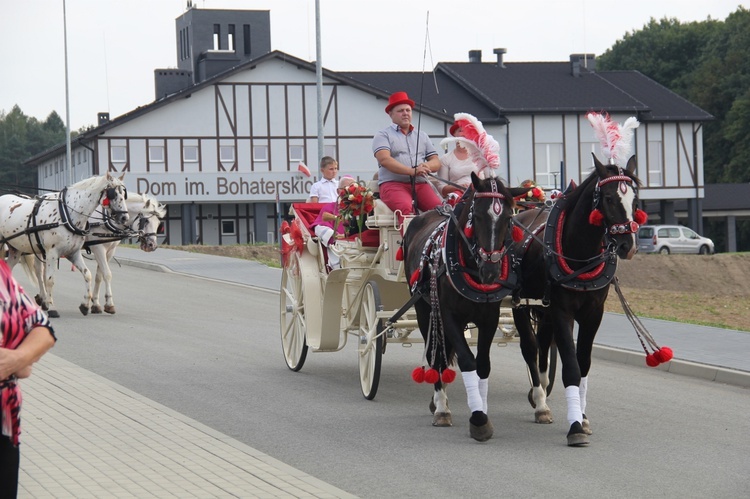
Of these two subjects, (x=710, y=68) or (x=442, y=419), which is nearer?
(x=442, y=419)

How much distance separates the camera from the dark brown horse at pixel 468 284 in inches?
332

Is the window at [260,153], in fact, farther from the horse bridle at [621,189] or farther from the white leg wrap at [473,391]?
the horse bridle at [621,189]

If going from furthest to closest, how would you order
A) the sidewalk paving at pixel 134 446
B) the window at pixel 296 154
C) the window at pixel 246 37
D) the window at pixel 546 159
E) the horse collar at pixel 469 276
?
the window at pixel 246 37
the window at pixel 546 159
the window at pixel 296 154
the horse collar at pixel 469 276
the sidewalk paving at pixel 134 446

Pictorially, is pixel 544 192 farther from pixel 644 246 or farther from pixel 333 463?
pixel 644 246

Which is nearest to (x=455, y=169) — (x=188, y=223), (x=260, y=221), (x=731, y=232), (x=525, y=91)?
(x=188, y=223)

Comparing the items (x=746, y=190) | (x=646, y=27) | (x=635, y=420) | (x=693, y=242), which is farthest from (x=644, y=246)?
(x=635, y=420)

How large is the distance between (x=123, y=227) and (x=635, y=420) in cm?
1059

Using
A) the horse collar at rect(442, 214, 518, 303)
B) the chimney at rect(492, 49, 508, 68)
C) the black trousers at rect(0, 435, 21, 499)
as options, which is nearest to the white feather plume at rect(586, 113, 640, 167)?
the horse collar at rect(442, 214, 518, 303)

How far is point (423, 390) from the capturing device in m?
11.3

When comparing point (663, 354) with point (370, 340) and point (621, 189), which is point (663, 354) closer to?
point (621, 189)

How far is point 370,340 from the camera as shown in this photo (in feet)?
34.3

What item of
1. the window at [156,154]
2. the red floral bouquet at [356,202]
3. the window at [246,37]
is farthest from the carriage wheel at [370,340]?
the window at [246,37]

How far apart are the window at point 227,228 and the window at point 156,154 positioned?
4.95 meters

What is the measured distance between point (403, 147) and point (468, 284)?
8.53 ft
